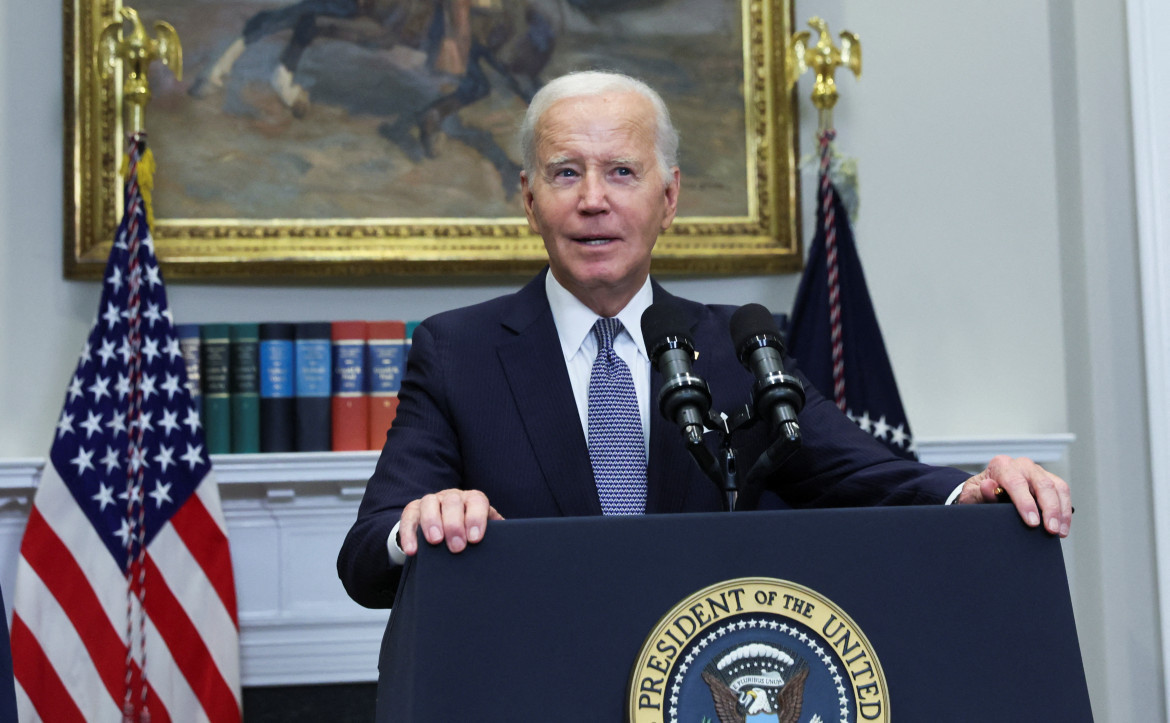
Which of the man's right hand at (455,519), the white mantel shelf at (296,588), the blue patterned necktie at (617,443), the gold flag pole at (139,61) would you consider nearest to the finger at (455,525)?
the man's right hand at (455,519)

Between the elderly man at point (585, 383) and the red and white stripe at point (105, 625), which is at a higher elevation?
the elderly man at point (585, 383)

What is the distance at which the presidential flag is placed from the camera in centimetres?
379

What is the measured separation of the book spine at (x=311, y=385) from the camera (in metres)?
3.72

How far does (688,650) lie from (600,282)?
0.87 m

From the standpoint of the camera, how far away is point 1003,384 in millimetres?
4262

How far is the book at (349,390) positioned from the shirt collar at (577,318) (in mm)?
1827

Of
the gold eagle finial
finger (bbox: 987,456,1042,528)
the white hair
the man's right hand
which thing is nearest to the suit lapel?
the white hair

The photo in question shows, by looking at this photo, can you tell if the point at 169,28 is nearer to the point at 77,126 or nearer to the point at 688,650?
the point at 77,126

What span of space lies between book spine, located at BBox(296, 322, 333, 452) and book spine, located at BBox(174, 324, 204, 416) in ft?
1.04

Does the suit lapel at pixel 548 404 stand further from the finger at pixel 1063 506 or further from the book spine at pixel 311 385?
the book spine at pixel 311 385

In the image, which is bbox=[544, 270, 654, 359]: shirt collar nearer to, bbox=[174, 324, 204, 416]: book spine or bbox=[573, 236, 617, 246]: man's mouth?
bbox=[573, 236, 617, 246]: man's mouth

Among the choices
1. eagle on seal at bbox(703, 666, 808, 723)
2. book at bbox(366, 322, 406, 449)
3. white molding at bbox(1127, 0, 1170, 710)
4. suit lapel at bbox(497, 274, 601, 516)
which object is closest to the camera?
eagle on seal at bbox(703, 666, 808, 723)

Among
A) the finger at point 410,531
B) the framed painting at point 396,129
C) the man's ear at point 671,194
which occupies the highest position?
the framed painting at point 396,129

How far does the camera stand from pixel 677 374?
1410mm
